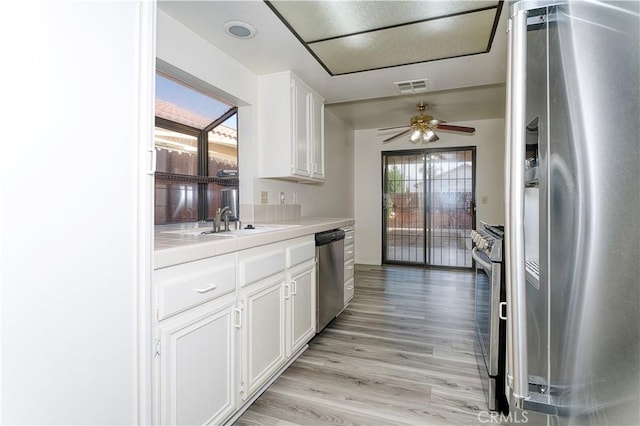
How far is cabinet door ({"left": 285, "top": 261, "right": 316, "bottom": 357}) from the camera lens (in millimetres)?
2186

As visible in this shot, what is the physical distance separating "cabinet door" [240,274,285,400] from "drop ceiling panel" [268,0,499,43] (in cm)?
157

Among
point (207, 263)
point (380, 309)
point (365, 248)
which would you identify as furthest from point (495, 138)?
point (207, 263)

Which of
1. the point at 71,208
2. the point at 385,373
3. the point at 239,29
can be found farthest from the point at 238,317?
the point at 239,29

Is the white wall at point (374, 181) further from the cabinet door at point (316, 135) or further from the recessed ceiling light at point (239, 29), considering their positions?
the recessed ceiling light at point (239, 29)

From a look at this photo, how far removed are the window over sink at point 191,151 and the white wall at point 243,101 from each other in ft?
0.38

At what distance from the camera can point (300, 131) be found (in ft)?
9.86

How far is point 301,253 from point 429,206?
378 centimetres

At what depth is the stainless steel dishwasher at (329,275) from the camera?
2629mm

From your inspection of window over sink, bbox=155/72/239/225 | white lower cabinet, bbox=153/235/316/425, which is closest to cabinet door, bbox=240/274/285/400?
white lower cabinet, bbox=153/235/316/425

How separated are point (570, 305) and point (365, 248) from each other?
5326 millimetres

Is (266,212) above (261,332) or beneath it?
above

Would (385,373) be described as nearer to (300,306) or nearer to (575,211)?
(300,306)

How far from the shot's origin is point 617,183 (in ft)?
1.64

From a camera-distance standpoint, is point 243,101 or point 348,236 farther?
point 348,236
